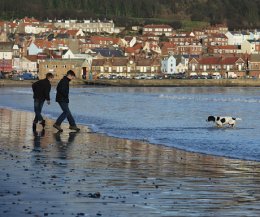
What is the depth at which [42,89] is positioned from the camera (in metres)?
23.5

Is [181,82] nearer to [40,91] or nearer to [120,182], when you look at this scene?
[40,91]

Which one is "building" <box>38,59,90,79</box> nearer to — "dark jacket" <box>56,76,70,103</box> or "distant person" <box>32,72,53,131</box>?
"distant person" <box>32,72,53,131</box>

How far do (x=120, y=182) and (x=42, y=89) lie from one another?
11218 millimetres

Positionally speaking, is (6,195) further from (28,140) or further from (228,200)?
(28,140)

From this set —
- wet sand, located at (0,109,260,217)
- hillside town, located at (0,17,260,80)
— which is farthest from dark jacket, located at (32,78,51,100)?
hillside town, located at (0,17,260,80)

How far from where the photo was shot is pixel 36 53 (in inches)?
5930

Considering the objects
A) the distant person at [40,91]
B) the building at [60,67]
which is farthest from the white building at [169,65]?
the distant person at [40,91]

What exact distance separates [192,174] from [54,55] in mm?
128147

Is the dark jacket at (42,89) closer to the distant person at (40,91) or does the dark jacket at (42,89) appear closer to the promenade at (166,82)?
the distant person at (40,91)

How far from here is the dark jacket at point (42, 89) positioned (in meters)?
23.2

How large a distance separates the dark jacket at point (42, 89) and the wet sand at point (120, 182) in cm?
419

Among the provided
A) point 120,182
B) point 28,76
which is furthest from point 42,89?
point 28,76

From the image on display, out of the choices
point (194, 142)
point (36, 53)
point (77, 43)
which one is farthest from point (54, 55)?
point (194, 142)

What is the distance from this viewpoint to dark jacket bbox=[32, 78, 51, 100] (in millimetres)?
23203
